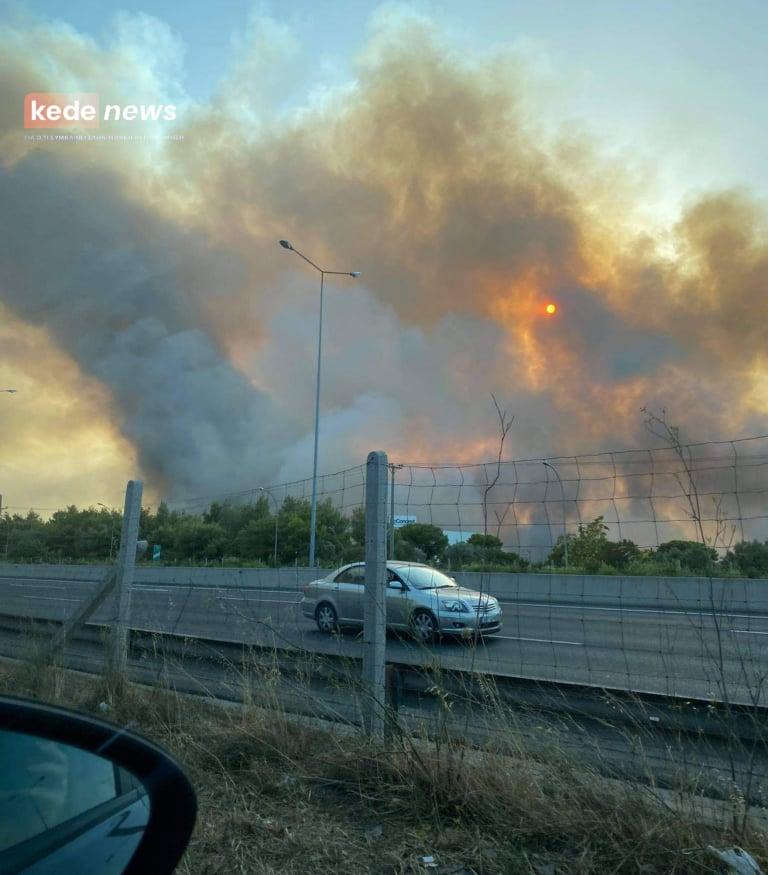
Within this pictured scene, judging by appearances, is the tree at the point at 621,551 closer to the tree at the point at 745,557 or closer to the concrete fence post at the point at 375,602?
the tree at the point at 745,557

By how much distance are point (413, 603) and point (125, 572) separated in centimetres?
295

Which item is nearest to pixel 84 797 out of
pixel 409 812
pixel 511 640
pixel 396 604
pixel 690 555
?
pixel 409 812

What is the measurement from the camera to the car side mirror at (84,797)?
5.10 feet

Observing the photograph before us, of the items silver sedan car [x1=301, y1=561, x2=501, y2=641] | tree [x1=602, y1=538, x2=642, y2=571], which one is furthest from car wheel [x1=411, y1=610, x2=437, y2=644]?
tree [x1=602, y1=538, x2=642, y2=571]

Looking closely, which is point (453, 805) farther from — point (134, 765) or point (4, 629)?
point (4, 629)

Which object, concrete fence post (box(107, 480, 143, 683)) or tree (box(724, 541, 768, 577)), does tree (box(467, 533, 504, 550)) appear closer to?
tree (box(724, 541, 768, 577))

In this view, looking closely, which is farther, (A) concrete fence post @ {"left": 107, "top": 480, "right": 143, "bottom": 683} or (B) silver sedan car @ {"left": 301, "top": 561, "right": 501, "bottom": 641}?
(A) concrete fence post @ {"left": 107, "top": 480, "right": 143, "bottom": 683}

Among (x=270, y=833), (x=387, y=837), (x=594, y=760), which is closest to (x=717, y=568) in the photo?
(x=594, y=760)

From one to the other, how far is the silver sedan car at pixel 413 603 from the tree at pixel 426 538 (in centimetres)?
28

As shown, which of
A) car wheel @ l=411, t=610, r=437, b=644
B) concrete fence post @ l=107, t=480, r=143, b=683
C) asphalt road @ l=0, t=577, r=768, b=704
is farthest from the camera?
concrete fence post @ l=107, t=480, r=143, b=683

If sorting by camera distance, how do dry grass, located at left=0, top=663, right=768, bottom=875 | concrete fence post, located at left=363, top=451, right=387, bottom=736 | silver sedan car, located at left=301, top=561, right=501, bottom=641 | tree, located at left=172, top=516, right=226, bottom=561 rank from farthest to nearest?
tree, located at left=172, top=516, right=226, bottom=561, silver sedan car, located at left=301, top=561, right=501, bottom=641, concrete fence post, located at left=363, top=451, right=387, bottom=736, dry grass, located at left=0, top=663, right=768, bottom=875

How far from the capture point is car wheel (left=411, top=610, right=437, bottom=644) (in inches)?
164

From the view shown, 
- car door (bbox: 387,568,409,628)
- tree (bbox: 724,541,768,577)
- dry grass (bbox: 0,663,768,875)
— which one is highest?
tree (bbox: 724,541,768,577)

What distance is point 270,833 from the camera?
3.46 metres
